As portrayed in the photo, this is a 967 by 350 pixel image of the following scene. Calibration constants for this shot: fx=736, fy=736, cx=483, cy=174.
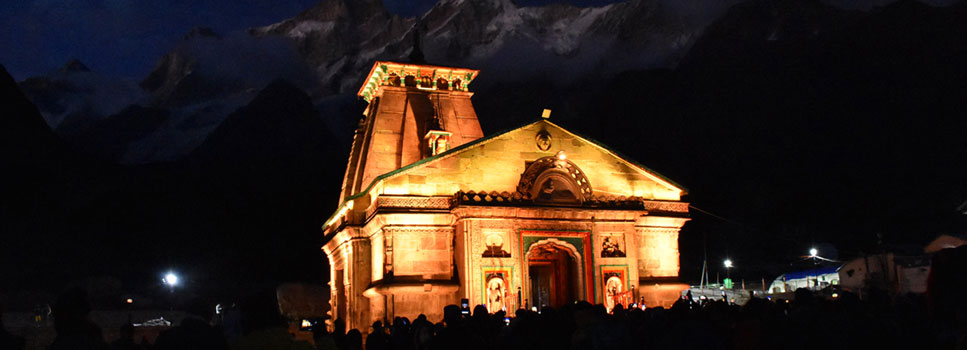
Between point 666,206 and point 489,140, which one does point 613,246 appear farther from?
point 489,140

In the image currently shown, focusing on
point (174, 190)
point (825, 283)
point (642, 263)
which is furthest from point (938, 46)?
point (174, 190)

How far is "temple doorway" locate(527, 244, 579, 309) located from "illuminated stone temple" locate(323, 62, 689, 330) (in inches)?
3.4

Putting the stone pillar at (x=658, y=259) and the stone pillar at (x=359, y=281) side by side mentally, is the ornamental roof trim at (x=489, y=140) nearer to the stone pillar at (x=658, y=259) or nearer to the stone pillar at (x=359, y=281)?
the stone pillar at (x=658, y=259)

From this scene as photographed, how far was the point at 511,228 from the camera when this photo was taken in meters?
25.1

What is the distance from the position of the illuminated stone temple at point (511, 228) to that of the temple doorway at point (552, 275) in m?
0.09

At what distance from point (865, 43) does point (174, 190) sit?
83186mm

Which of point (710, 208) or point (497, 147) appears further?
point (710, 208)

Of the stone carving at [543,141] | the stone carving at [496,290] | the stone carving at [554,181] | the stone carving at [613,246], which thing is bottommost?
the stone carving at [496,290]

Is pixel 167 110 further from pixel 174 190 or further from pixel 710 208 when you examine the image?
pixel 710 208

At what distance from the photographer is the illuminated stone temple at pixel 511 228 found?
24.7 metres

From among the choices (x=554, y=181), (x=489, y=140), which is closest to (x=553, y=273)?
(x=554, y=181)

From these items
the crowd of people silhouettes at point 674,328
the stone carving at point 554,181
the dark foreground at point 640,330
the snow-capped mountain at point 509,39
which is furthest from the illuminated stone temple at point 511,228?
the snow-capped mountain at point 509,39

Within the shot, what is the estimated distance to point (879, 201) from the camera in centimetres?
8525

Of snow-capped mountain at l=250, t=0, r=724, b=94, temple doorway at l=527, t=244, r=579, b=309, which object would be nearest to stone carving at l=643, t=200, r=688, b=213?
temple doorway at l=527, t=244, r=579, b=309
